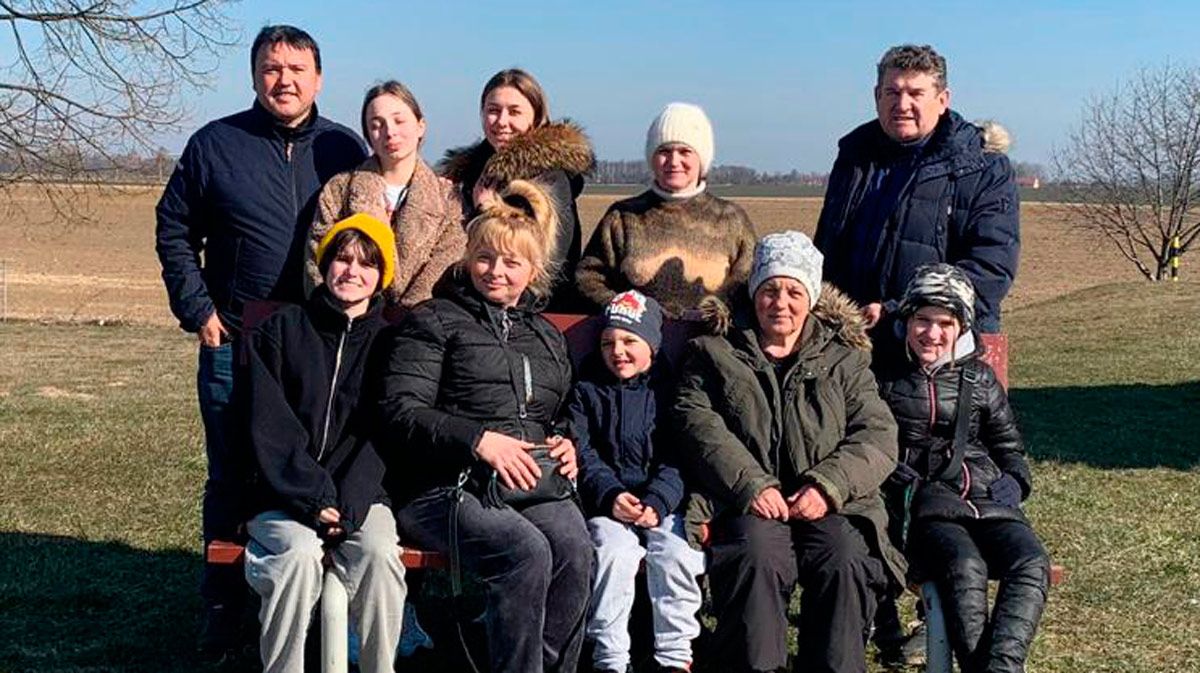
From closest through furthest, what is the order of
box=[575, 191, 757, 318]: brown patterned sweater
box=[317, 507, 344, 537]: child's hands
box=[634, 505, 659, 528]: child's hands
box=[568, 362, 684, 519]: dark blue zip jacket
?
box=[317, 507, 344, 537]: child's hands < box=[634, 505, 659, 528]: child's hands < box=[568, 362, 684, 519]: dark blue zip jacket < box=[575, 191, 757, 318]: brown patterned sweater

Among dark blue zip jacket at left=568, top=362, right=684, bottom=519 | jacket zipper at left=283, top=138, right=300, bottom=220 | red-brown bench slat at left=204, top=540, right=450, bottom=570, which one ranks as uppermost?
jacket zipper at left=283, top=138, right=300, bottom=220

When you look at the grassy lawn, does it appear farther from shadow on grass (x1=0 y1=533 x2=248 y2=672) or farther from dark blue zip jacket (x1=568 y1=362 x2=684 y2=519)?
dark blue zip jacket (x1=568 y1=362 x2=684 y2=519)

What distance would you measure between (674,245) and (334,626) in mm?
1911

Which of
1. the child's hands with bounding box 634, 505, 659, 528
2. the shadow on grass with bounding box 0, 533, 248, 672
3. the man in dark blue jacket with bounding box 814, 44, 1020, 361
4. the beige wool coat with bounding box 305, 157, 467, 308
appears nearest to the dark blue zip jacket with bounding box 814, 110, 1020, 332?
the man in dark blue jacket with bounding box 814, 44, 1020, 361

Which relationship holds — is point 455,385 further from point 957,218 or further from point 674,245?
point 957,218

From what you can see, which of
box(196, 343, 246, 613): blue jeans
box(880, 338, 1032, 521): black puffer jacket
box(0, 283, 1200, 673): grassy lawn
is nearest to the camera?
box(880, 338, 1032, 521): black puffer jacket

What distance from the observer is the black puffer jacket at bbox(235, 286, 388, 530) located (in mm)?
4156

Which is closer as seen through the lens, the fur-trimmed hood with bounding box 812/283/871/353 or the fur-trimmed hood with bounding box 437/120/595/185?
the fur-trimmed hood with bounding box 812/283/871/353

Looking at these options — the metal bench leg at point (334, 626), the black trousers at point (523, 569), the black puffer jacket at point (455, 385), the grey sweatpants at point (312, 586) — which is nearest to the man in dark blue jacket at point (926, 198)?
the black puffer jacket at point (455, 385)

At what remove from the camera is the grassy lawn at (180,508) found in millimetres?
5238

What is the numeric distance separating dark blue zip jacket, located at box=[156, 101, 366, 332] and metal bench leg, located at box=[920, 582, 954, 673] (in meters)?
2.52

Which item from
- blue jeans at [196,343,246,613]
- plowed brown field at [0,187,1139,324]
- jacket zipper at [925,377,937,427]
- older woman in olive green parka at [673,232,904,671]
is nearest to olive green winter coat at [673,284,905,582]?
older woman in olive green parka at [673,232,904,671]

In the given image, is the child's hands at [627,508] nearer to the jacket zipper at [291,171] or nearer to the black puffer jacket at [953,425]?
the black puffer jacket at [953,425]

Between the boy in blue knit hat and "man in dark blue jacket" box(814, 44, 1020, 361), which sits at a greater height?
"man in dark blue jacket" box(814, 44, 1020, 361)
